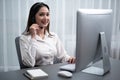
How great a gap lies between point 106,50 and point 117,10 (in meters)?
1.90

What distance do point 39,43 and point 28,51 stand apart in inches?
7.3

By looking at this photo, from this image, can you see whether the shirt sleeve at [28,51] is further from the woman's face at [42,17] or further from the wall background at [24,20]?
the wall background at [24,20]

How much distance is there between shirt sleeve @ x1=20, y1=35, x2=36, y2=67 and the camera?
1.99 meters

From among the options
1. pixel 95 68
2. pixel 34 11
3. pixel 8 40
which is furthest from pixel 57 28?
pixel 95 68

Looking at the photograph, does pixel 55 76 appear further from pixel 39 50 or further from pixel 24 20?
pixel 24 20

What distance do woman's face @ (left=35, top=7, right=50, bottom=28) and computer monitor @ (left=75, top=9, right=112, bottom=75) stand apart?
741mm

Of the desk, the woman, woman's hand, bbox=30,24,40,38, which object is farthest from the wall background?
the desk

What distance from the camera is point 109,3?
10.8ft

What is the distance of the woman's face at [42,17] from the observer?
217cm

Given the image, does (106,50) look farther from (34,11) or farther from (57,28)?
(57,28)

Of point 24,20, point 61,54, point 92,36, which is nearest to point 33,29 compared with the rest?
point 61,54

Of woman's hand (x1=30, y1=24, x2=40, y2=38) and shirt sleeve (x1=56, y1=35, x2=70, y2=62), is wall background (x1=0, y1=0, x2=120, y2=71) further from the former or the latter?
woman's hand (x1=30, y1=24, x2=40, y2=38)

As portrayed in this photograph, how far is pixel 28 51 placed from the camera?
79.5 inches

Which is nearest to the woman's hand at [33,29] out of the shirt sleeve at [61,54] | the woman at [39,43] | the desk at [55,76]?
the woman at [39,43]
